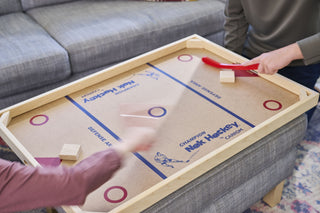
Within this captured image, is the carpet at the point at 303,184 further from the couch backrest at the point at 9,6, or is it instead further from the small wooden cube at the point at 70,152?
the couch backrest at the point at 9,6

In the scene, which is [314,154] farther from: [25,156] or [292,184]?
[25,156]

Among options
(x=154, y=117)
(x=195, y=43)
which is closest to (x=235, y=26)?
(x=195, y=43)

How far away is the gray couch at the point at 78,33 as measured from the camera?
1.67 m

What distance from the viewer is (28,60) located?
64.9 inches

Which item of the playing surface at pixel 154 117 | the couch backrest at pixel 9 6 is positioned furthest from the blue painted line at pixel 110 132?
the couch backrest at pixel 9 6

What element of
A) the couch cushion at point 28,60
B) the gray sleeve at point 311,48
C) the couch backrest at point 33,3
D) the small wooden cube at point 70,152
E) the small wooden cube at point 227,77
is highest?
the gray sleeve at point 311,48

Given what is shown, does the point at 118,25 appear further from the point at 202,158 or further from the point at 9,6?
the point at 202,158

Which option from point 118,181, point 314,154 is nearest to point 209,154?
point 118,181

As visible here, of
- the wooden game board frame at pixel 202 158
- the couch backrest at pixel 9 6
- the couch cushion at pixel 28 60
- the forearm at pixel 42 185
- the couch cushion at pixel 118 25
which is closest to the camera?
the forearm at pixel 42 185

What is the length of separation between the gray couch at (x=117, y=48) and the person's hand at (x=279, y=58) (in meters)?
0.19

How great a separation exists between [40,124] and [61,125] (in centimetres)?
7

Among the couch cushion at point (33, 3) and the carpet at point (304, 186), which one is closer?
the carpet at point (304, 186)

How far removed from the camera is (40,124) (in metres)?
1.15

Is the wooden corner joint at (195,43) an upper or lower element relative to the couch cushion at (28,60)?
upper
